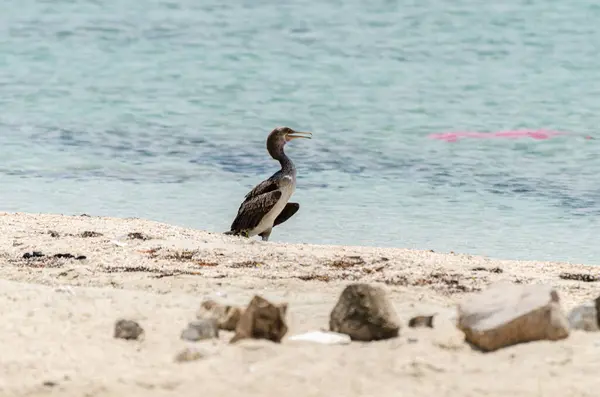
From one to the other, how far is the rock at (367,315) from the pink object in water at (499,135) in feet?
37.4

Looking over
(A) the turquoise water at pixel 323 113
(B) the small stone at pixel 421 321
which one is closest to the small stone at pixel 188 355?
(B) the small stone at pixel 421 321

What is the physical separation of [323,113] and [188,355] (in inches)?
532

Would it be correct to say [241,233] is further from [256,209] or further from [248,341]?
[248,341]

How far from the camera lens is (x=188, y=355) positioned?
6.25m

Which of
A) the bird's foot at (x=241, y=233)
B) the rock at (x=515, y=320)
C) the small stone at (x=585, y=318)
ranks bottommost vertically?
the bird's foot at (x=241, y=233)

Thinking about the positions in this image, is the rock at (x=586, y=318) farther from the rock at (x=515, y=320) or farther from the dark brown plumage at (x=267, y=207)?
the dark brown plumage at (x=267, y=207)

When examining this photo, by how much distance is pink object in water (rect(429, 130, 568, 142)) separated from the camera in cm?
1803

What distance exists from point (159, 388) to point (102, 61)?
64.4 feet

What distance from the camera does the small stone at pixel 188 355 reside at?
625cm

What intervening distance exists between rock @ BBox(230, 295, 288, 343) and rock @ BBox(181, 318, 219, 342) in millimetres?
142

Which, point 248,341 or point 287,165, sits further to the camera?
point 287,165

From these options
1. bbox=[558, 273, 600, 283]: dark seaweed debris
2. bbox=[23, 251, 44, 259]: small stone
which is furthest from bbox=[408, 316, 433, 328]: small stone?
bbox=[23, 251, 44, 259]: small stone

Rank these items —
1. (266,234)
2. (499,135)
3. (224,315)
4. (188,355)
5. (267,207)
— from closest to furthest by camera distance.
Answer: (188,355), (224,315), (267,207), (266,234), (499,135)

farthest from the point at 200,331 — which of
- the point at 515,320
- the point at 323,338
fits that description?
the point at 515,320
